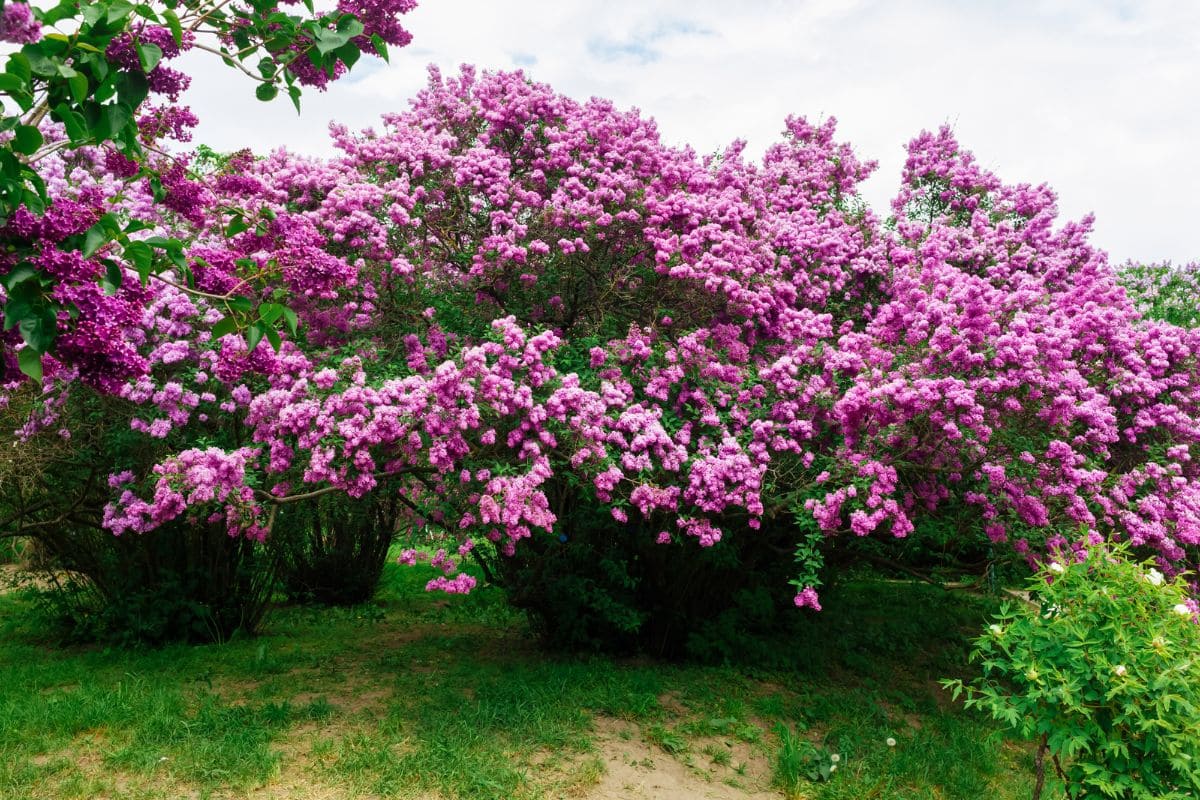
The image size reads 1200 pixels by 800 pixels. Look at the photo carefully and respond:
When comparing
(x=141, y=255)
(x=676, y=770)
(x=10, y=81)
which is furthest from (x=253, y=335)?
(x=676, y=770)

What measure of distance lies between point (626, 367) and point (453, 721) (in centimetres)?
328

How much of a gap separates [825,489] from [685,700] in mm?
2315

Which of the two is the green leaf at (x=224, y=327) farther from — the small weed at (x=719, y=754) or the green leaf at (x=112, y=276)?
the small weed at (x=719, y=754)

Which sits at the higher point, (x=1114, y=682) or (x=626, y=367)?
(x=626, y=367)

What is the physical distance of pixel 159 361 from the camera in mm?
6363

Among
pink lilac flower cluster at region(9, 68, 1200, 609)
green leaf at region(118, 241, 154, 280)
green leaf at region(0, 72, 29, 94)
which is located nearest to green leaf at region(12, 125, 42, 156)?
green leaf at region(0, 72, 29, 94)

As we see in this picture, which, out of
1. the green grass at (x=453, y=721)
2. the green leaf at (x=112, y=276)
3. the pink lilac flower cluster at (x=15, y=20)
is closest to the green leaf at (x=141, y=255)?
the green leaf at (x=112, y=276)

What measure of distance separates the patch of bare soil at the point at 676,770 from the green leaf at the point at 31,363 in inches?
171

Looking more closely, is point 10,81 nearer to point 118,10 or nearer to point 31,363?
point 118,10

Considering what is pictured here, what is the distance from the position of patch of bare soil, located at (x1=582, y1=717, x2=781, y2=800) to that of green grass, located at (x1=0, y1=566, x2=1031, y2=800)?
0.02 m

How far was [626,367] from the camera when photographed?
23.5 ft

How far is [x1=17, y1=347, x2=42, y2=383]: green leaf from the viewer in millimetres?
2500

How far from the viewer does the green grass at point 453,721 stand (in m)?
5.48

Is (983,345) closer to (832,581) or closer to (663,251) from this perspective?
(663,251)
